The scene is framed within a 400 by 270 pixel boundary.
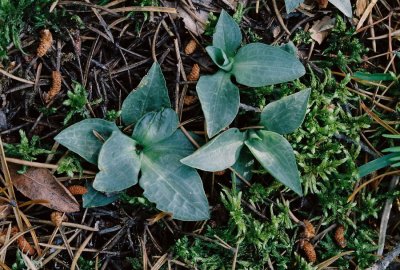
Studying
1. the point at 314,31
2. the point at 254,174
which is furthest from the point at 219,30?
the point at 254,174

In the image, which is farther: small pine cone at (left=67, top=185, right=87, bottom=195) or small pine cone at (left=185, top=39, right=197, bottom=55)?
small pine cone at (left=185, top=39, right=197, bottom=55)

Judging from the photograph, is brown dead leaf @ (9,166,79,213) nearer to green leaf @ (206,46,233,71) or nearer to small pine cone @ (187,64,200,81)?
small pine cone @ (187,64,200,81)

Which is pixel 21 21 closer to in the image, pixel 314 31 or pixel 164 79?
pixel 164 79

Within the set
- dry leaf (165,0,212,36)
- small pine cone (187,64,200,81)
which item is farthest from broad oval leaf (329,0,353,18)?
small pine cone (187,64,200,81)

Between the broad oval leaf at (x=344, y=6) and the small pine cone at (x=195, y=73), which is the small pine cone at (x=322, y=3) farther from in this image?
the small pine cone at (x=195, y=73)

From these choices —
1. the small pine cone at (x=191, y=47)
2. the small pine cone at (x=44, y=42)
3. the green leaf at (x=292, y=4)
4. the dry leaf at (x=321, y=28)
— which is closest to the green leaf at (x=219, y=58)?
the small pine cone at (x=191, y=47)

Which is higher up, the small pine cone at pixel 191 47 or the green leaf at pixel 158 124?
the small pine cone at pixel 191 47

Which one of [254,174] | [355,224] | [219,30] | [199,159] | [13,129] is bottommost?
[355,224]
